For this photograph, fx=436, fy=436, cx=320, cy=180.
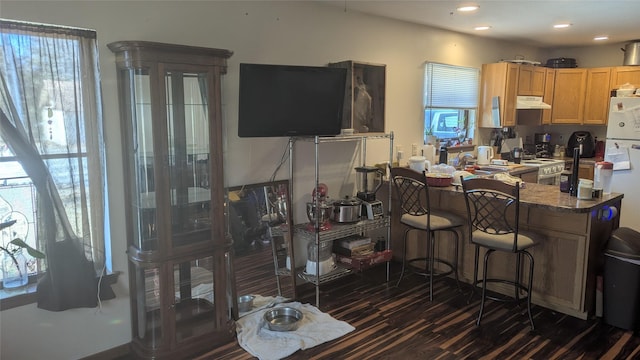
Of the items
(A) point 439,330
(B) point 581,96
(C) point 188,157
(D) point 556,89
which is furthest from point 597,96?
(C) point 188,157

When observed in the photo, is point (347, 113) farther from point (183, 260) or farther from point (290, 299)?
point (183, 260)

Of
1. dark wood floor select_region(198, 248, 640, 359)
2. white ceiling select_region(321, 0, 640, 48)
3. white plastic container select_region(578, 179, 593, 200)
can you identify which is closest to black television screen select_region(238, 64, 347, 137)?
white ceiling select_region(321, 0, 640, 48)

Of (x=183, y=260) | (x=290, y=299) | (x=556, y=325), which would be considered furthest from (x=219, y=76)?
(x=556, y=325)

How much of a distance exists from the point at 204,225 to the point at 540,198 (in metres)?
2.48

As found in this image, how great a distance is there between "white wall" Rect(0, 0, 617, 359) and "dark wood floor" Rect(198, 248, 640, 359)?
0.78 metres

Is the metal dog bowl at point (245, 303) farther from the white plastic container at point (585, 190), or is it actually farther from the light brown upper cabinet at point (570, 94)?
the light brown upper cabinet at point (570, 94)

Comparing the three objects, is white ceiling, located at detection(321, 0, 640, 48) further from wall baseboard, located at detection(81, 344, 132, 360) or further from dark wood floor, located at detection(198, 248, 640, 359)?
wall baseboard, located at detection(81, 344, 132, 360)

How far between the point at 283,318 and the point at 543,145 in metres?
5.09

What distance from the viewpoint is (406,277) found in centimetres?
408

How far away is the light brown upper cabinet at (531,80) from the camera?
5.49 meters

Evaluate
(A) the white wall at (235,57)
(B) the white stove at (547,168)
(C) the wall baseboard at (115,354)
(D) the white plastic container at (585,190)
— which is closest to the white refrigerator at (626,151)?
(B) the white stove at (547,168)

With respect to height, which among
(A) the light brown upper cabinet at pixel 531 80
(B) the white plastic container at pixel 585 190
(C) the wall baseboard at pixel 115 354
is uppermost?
(A) the light brown upper cabinet at pixel 531 80

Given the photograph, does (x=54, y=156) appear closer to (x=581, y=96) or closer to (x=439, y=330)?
(x=439, y=330)

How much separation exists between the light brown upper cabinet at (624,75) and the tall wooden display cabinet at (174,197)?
5365 mm
